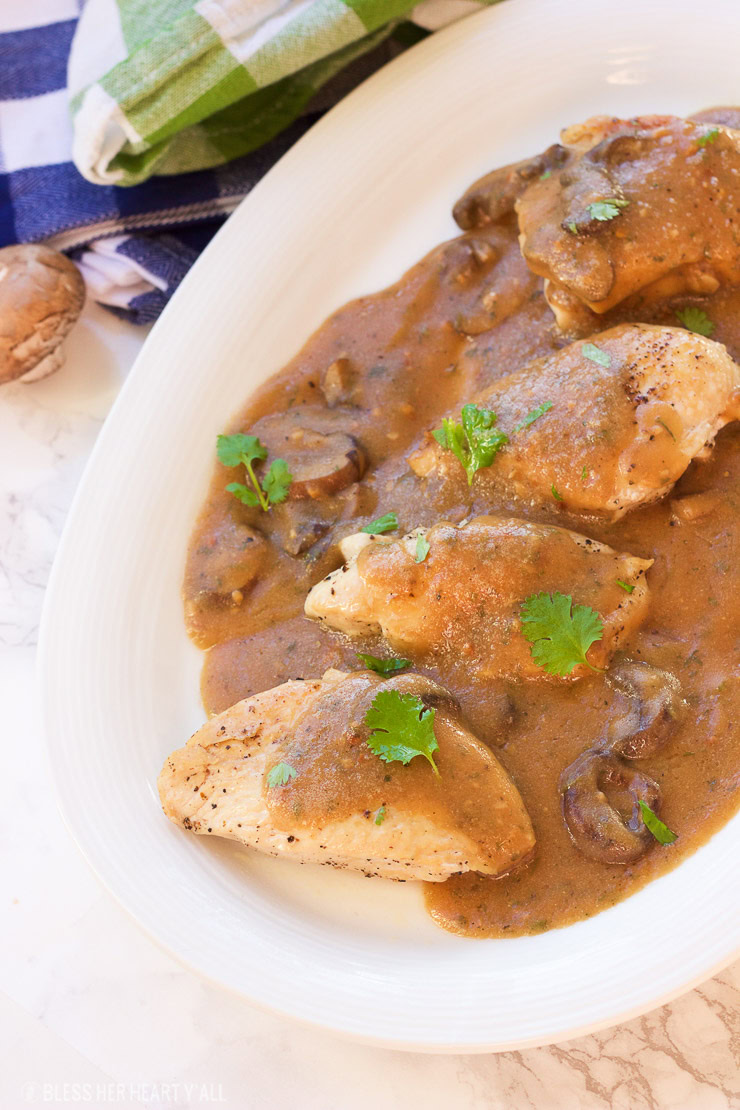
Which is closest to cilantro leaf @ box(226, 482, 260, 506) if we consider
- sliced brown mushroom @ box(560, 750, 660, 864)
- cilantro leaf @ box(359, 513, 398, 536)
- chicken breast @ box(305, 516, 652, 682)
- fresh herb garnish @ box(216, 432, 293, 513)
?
fresh herb garnish @ box(216, 432, 293, 513)

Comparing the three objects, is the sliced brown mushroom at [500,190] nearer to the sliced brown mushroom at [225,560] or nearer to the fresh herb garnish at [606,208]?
the fresh herb garnish at [606,208]

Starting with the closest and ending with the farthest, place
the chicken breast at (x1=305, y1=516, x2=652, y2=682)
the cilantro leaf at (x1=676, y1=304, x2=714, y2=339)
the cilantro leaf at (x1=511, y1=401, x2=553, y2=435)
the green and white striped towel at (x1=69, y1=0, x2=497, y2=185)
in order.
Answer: the chicken breast at (x1=305, y1=516, x2=652, y2=682) < the cilantro leaf at (x1=511, y1=401, x2=553, y2=435) < the cilantro leaf at (x1=676, y1=304, x2=714, y2=339) < the green and white striped towel at (x1=69, y1=0, x2=497, y2=185)

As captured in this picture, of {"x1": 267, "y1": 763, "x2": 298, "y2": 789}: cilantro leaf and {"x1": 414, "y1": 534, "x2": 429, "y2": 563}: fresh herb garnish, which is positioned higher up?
{"x1": 414, "y1": 534, "x2": 429, "y2": 563}: fresh herb garnish

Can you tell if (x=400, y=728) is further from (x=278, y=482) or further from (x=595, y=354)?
(x=595, y=354)

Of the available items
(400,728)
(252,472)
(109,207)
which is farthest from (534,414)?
(109,207)

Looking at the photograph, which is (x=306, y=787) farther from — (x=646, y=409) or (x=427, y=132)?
(x=427, y=132)

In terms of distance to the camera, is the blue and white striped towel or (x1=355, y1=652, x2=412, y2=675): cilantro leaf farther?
the blue and white striped towel

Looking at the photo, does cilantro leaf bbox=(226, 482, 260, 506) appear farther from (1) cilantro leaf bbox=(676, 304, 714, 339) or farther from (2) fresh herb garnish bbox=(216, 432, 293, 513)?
(1) cilantro leaf bbox=(676, 304, 714, 339)

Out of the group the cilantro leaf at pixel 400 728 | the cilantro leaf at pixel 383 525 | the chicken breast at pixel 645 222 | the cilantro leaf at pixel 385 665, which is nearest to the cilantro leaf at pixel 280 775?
the cilantro leaf at pixel 400 728
